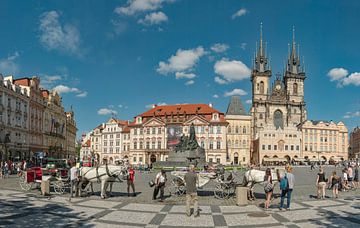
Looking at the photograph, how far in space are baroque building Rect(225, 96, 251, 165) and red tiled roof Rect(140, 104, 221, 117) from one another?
57.7 ft

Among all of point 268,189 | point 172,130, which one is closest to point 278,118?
point 172,130

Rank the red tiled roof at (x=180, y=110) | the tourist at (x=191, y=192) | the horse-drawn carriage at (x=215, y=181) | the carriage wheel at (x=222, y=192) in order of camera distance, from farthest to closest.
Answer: the red tiled roof at (x=180, y=110) → the carriage wheel at (x=222, y=192) → the horse-drawn carriage at (x=215, y=181) → the tourist at (x=191, y=192)

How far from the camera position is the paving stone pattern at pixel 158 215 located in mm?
10641

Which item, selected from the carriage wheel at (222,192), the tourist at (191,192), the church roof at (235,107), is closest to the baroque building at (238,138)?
the church roof at (235,107)

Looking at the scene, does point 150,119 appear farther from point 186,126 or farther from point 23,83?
point 23,83

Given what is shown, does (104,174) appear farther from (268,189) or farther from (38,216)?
(268,189)

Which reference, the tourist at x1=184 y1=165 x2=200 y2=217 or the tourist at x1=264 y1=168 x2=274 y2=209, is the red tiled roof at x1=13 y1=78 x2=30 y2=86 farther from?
the tourist at x1=264 y1=168 x2=274 y2=209

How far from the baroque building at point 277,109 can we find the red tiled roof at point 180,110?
23.3 metres

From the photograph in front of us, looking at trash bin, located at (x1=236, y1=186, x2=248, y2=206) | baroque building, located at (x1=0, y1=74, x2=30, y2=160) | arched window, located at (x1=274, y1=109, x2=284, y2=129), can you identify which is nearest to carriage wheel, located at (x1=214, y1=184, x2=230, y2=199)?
trash bin, located at (x1=236, y1=186, x2=248, y2=206)

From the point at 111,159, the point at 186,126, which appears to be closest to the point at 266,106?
A: the point at 186,126

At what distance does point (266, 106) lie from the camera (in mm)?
115188

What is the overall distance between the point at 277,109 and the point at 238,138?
2143cm

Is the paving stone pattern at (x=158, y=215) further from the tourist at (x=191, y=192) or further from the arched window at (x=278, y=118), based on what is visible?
the arched window at (x=278, y=118)

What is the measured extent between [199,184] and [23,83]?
55.2 m
